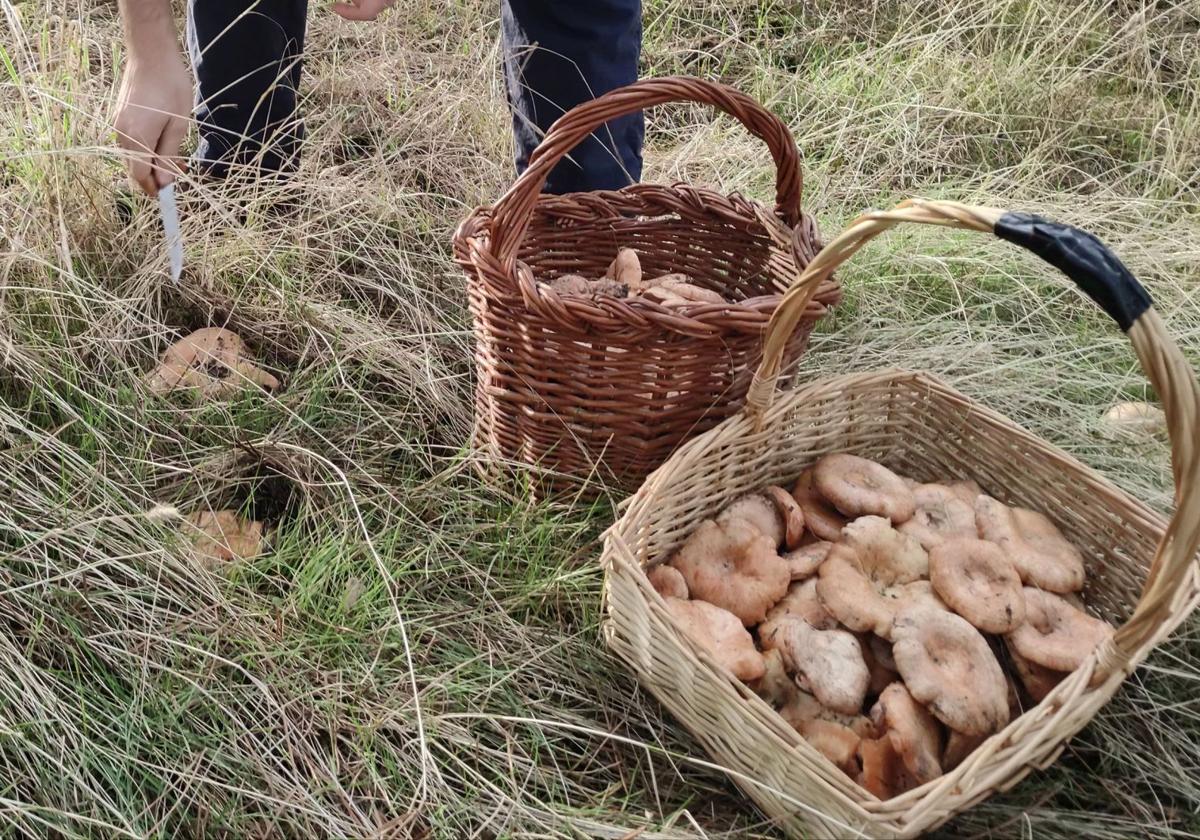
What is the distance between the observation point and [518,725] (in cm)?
157

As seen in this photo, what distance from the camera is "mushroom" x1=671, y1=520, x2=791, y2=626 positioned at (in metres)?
1.58

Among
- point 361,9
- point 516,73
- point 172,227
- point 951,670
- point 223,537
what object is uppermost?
point 361,9

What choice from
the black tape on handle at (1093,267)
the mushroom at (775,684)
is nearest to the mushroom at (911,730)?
the mushroom at (775,684)

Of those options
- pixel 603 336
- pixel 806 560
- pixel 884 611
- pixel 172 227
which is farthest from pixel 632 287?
pixel 172 227

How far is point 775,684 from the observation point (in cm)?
150

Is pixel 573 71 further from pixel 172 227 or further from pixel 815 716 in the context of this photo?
pixel 815 716

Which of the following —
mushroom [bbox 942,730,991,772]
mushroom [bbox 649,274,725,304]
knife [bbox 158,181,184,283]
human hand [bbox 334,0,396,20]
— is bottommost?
mushroom [bbox 942,730,991,772]

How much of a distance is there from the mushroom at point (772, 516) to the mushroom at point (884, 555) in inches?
4.2

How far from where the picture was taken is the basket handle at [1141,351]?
1156mm

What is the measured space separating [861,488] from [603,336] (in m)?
0.49

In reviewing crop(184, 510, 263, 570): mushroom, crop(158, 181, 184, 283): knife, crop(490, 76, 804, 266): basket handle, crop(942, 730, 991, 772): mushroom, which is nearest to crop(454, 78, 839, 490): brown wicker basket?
crop(490, 76, 804, 266): basket handle

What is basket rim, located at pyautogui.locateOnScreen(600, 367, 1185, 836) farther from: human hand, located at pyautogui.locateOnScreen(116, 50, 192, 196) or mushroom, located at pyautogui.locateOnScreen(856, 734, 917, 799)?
human hand, located at pyautogui.locateOnScreen(116, 50, 192, 196)

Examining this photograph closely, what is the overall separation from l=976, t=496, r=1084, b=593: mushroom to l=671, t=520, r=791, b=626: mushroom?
0.35 metres

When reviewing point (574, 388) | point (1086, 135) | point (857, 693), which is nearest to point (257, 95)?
point (574, 388)
